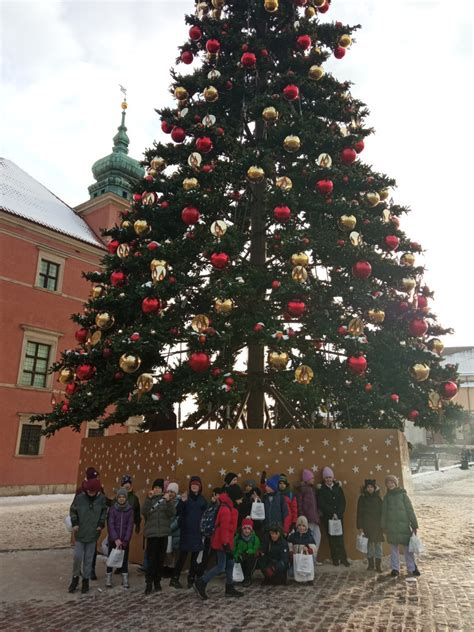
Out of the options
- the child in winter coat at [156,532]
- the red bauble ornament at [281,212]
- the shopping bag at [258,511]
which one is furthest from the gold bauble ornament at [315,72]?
the child in winter coat at [156,532]

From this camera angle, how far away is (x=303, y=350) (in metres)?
10.4

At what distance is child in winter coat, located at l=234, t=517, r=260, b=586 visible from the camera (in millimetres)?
7512

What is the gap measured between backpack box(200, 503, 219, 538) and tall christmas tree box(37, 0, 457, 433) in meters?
1.96

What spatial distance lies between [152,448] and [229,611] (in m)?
3.72

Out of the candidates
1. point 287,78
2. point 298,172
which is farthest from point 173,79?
point 298,172

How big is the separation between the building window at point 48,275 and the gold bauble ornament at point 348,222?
18517mm

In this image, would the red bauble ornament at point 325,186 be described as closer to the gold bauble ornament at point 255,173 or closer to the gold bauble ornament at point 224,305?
the gold bauble ornament at point 255,173

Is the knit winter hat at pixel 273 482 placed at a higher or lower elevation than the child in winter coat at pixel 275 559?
higher

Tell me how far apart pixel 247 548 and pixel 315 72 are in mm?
10654

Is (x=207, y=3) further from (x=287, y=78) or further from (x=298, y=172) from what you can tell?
(x=298, y=172)

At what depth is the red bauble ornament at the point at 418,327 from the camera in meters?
10.2

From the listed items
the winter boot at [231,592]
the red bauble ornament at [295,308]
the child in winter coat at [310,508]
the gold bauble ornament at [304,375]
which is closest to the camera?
the winter boot at [231,592]

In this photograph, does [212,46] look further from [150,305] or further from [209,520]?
[209,520]

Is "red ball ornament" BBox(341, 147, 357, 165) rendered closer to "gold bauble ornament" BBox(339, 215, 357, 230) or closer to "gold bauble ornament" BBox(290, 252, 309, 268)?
"gold bauble ornament" BBox(339, 215, 357, 230)
